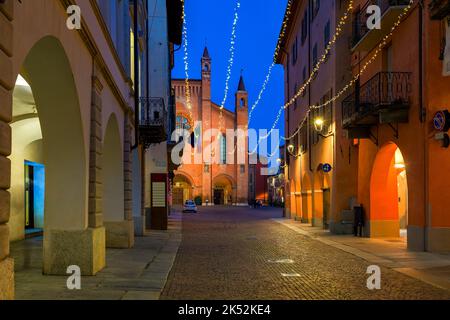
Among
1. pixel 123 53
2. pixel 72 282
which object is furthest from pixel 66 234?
pixel 123 53

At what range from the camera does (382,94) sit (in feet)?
55.8

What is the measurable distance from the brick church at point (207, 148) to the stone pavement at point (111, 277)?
53.3 m

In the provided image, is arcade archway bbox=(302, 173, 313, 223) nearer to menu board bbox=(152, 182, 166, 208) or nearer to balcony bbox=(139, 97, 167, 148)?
menu board bbox=(152, 182, 166, 208)

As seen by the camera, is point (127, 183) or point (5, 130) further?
point (127, 183)

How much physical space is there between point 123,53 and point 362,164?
10119 mm

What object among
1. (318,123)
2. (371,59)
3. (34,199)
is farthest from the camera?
(318,123)

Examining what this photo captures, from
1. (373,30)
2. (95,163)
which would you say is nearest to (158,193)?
(373,30)

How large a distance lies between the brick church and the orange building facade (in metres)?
41.9

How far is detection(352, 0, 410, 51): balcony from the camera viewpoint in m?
15.9

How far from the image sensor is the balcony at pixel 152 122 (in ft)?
67.6

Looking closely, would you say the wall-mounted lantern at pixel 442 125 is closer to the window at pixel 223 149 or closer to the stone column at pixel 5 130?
the stone column at pixel 5 130

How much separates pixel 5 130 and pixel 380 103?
41.9ft

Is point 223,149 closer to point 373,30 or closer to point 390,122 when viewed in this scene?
point 373,30

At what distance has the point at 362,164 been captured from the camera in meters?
20.8
